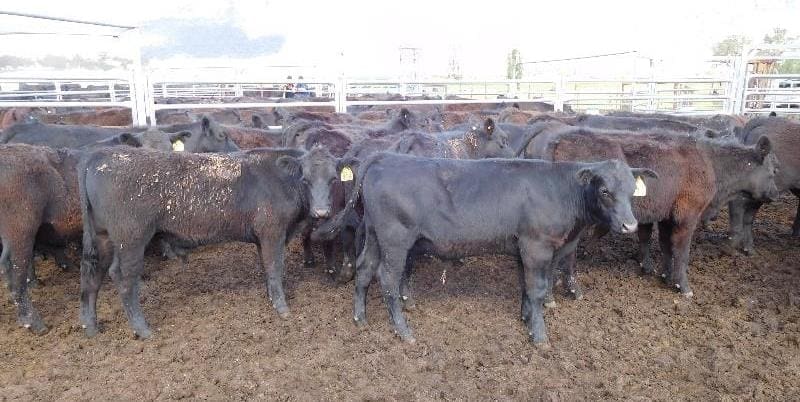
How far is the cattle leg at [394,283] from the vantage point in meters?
4.61

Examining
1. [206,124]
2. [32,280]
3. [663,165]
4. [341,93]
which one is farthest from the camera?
[341,93]

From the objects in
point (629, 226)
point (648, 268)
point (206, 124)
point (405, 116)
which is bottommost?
point (648, 268)

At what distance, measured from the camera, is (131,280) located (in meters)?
4.69

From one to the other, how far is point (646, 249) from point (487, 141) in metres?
2.34

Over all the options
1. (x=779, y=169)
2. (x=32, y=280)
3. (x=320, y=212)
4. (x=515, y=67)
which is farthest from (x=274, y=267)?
(x=515, y=67)

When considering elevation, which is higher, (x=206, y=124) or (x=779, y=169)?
(x=206, y=124)

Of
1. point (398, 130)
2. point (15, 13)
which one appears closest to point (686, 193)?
point (398, 130)

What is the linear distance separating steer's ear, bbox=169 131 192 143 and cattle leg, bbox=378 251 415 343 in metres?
3.97

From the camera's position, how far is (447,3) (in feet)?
566

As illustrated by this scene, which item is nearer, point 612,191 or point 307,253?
point 612,191

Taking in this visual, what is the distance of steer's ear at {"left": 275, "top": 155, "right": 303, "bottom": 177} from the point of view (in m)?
5.20

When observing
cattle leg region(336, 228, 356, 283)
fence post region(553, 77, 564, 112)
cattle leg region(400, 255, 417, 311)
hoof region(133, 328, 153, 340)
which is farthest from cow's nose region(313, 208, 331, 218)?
fence post region(553, 77, 564, 112)

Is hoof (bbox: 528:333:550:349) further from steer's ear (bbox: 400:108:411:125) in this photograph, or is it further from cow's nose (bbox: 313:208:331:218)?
steer's ear (bbox: 400:108:411:125)

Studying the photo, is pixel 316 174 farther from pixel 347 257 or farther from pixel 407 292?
pixel 407 292
